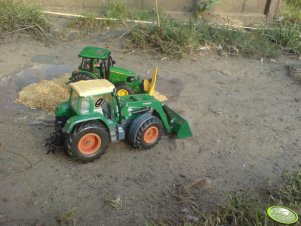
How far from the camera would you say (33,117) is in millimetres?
5016

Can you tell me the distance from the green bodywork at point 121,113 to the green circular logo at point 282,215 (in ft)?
5.41

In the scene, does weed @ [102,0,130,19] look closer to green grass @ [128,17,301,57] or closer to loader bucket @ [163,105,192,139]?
green grass @ [128,17,301,57]

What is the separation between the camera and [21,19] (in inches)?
295

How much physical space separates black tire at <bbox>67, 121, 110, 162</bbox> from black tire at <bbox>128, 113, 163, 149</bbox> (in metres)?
0.29

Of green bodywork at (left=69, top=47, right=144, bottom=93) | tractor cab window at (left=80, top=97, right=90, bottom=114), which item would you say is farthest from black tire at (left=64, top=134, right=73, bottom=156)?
green bodywork at (left=69, top=47, right=144, bottom=93)

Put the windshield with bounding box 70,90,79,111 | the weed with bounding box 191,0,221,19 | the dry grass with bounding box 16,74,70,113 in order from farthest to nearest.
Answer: the weed with bounding box 191,0,221,19 < the dry grass with bounding box 16,74,70,113 < the windshield with bounding box 70,90,79,111

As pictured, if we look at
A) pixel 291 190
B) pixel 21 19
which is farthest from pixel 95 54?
pixel 291 190

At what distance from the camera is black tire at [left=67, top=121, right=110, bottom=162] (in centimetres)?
407

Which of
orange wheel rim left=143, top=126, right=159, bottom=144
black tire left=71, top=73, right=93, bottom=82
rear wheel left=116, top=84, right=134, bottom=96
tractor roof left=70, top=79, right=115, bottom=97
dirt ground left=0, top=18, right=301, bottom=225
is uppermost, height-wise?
tractor roof left=70, top=79, right=115, bottom=97

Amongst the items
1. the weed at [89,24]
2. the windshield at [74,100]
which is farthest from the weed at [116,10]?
the windshield at [74,100]

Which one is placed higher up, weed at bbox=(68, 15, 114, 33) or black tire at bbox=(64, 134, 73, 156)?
weed at bbox=(68, 15, 114, 33)

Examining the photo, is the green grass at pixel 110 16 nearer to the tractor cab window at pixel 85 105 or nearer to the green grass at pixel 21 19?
the green grass at pixel 21 19

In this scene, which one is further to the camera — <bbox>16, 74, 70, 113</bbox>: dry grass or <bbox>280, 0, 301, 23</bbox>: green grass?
<bbox>280, 0, 301, 23</bbox>: green grass

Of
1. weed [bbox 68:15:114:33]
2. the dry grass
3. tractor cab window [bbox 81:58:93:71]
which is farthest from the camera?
weed [bbox 68:15:114:33]
